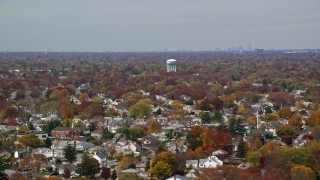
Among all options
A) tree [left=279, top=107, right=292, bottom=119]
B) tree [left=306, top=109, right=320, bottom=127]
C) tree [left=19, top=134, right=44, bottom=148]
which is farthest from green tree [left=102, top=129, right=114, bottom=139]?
tree [left=279, top=107, right=292, bottom=119]

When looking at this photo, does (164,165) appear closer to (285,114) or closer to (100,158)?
(100,158)

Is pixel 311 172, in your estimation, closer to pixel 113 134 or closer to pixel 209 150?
pixel 209 150

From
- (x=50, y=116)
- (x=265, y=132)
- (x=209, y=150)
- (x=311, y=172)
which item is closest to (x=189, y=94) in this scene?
(x=50, y=116)

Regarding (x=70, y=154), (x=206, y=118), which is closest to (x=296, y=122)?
(x=206, y=118)

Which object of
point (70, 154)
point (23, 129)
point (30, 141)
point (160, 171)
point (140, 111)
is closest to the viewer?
point (160, 171)

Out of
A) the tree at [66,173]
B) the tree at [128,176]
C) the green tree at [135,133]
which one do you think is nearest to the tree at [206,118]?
the green tree at [135,133]

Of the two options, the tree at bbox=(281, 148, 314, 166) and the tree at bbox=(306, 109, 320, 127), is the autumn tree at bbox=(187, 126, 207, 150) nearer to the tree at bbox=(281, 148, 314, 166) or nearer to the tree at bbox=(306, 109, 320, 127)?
the tree at bbox=(281, 148, 314, 166)
